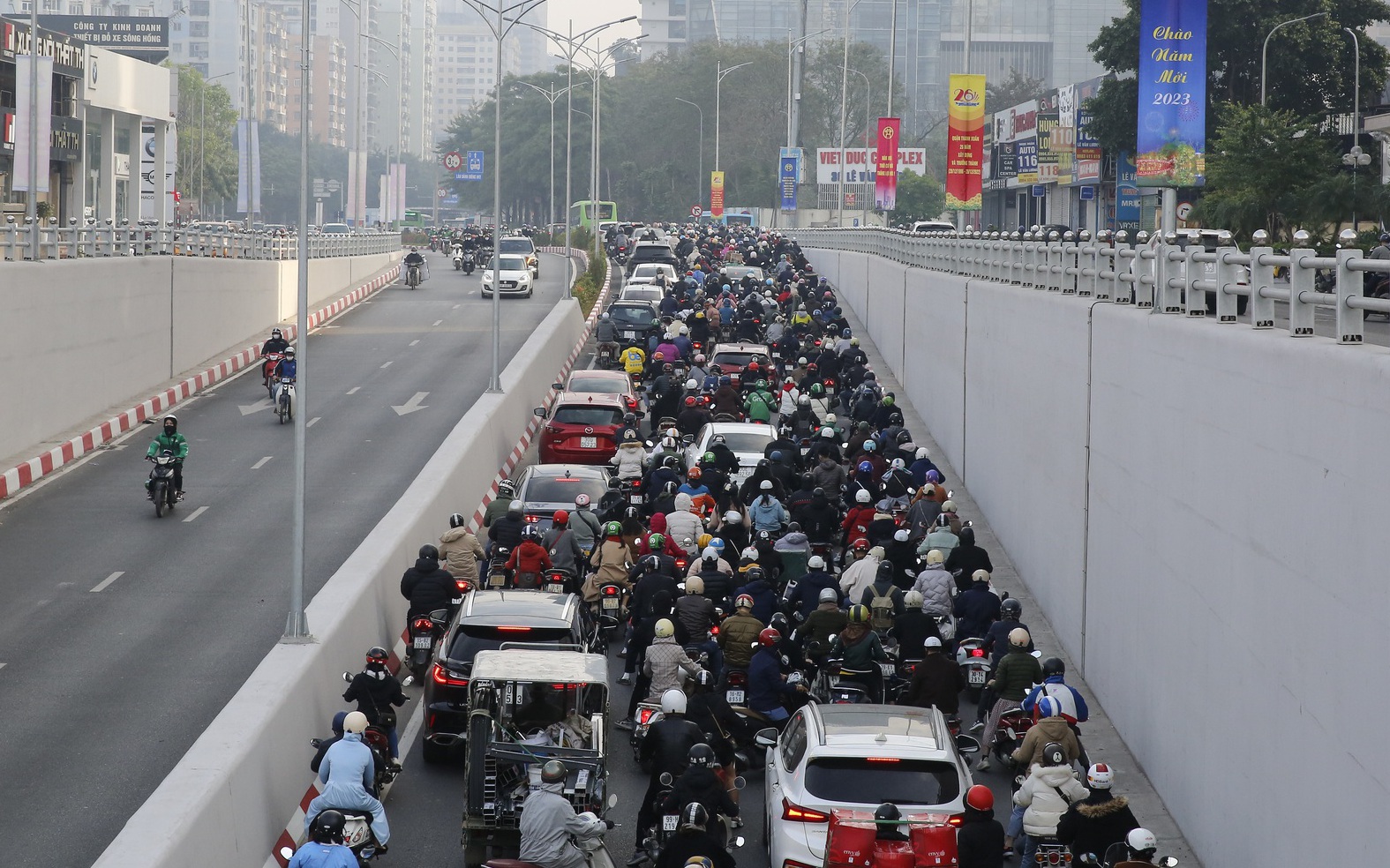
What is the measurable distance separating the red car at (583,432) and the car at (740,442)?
144 centimetres

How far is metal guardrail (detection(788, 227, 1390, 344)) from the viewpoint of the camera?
1019cm

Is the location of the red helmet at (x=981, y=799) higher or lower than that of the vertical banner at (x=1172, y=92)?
lower

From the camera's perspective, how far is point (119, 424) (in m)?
30.0

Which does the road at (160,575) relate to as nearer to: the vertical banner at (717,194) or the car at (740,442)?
the car at (740,442)

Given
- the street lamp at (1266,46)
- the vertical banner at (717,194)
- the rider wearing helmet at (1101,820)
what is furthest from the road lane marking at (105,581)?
the vertical banner at (717,194)

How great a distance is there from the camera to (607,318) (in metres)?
40.7

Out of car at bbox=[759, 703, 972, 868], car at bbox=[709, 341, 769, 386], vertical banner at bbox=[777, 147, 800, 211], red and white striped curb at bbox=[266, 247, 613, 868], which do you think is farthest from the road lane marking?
vertical banner at bbox=[777, 147, 800, 211]

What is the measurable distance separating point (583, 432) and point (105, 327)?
1056cm

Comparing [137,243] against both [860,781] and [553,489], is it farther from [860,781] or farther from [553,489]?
[860,781]

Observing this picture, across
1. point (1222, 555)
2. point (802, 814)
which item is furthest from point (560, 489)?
point (802, 814)

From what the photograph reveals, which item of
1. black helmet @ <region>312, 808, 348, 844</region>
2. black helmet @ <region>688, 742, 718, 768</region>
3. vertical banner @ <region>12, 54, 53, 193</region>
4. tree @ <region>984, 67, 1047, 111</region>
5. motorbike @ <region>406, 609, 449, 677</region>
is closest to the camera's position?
black helmet @ <region>312, 808, 348, 844</region>

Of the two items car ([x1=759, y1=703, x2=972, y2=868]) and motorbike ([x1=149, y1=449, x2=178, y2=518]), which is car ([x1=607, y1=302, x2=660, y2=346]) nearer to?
motorbike ([x1=149, y1=449, x2=178, y2=518])

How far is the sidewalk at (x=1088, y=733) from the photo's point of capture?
43.0 feet

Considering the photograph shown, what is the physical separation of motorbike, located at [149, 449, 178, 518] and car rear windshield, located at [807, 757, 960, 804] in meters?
15.0
